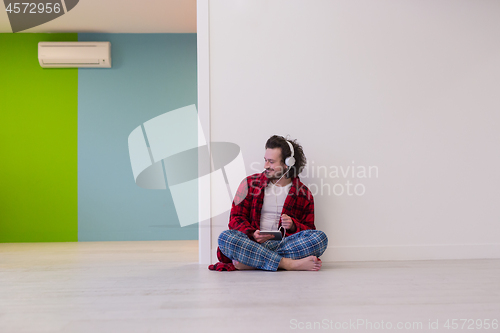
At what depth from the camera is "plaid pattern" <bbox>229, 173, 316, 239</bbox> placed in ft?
8.37

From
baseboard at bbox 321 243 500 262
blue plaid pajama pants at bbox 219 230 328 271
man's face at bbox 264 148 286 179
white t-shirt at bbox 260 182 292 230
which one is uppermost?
man's face at bbox 264 148 286 179

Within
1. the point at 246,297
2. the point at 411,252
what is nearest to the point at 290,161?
the point at 246,297

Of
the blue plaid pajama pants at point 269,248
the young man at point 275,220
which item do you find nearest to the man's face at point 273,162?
the young man at point 275,220

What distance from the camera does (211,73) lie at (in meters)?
2.81

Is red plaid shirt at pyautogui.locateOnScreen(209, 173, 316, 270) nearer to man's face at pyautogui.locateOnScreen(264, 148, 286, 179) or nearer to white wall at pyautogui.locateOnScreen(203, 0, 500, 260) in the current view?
man's face at pyautogui.locateOnScreen(264, 148, 286, 179)

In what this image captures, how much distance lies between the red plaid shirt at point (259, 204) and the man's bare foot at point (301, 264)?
216mm

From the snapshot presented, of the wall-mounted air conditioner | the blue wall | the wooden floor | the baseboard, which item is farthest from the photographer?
the blue wall

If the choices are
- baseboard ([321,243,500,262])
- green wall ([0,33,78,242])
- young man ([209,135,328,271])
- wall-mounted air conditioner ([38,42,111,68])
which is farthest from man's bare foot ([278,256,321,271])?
wall-mounted air conditioner ([38,42,111,68])

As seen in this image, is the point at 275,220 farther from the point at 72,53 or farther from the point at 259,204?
the point at 72,53

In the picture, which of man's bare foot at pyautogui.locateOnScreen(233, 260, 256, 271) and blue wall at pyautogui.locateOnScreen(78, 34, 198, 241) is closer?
man's bare foot at pyautogui.locateOnScreen(233, 260, 256, 271)

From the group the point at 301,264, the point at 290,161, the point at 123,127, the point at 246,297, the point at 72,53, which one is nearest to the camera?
the point at 246,297

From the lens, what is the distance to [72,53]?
4477mm

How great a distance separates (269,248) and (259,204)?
304 millimetres

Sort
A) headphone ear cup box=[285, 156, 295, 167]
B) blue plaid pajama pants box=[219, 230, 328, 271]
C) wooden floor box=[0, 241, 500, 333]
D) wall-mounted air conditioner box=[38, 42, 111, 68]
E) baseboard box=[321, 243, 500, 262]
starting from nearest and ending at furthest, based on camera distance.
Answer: wooden floor box=[0, 241, 500, 333], blue plaid pajama pants box=[219, 230, 328, 271], headphone ear cup box=[285, 156, 295, 167], baseboard box=[321, 243, 500, 262], wall-mounted air conditioner box=[38, 42, 111, 68]
